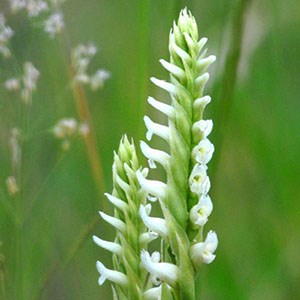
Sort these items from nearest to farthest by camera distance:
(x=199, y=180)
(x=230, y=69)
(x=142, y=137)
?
(x=199, y=180) < (x=230, y=69) < (x=142, y=137)

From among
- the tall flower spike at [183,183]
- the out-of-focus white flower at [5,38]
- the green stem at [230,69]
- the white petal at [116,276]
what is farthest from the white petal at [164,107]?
the out-of-focus white flower at [5,38]

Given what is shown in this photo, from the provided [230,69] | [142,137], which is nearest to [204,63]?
[230,69]

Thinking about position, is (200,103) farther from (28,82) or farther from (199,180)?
(28,82)

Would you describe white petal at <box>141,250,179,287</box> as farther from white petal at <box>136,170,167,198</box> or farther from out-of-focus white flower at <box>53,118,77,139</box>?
out-of-focus white flower at <box>53,118,77,139</box>

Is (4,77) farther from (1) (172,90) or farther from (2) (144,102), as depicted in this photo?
(1) (172,90)

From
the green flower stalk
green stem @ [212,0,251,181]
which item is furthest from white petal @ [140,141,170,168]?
green stem @ [212,0,251,181]
